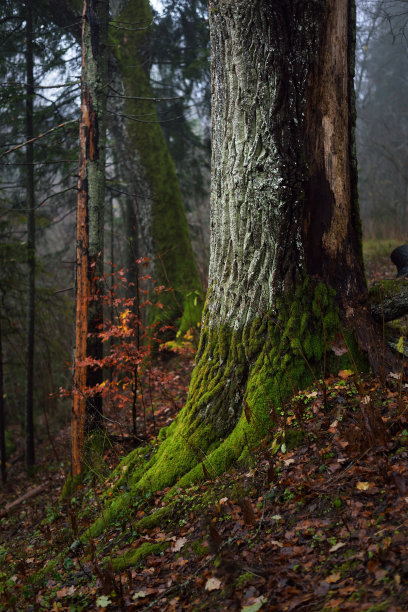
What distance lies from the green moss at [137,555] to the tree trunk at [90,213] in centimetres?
306

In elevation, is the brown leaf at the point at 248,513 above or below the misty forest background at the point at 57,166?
below

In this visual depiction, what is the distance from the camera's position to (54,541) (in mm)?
4270

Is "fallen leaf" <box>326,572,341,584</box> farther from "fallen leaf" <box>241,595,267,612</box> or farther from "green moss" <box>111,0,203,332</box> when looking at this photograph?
"green moss" <box>111,0,203,332</box>

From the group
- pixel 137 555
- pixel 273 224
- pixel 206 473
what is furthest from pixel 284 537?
pixel 273 224

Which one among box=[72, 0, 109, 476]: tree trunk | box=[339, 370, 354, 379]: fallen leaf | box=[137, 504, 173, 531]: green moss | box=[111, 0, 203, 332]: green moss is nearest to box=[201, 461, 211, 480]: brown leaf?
box=[137, 504, 173, 531]: green moss

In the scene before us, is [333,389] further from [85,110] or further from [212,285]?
[85,110]

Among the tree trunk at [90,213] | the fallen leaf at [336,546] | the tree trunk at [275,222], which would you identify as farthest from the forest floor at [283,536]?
the tree trunk at [90,213]

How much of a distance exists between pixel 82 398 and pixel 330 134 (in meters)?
4.43

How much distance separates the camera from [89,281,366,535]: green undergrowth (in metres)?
3.62

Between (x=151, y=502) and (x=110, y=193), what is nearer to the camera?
(x=151, y=502)

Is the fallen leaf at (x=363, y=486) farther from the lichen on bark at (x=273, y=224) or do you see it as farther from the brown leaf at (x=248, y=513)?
the lichen on bark at (x=273, y=224)

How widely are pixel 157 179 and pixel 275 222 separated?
7566mm

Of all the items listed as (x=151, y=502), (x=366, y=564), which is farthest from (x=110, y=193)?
(x=366, y=564)

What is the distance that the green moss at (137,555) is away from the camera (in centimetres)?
310
